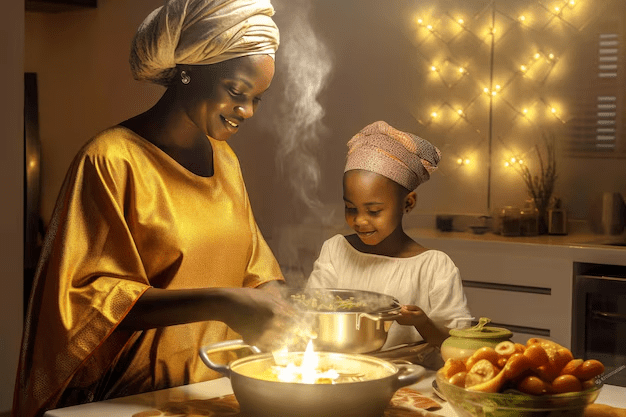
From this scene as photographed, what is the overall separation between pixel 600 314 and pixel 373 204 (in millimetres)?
→ 1202

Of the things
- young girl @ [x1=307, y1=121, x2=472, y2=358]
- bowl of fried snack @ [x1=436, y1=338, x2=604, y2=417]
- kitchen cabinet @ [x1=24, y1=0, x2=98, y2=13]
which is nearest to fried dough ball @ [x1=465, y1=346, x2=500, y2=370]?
bowl of fried snack @ [x1=436, y1=338, x2=604, y2=417]

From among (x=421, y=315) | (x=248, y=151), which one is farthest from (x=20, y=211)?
(x=421, y=315)

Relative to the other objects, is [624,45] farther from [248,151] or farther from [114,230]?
[114,230]

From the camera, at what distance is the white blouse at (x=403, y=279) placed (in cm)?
195

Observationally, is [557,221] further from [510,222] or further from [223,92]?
[223,92]

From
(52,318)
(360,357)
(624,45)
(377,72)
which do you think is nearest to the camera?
(360,357)

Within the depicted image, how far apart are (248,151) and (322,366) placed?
108 cm

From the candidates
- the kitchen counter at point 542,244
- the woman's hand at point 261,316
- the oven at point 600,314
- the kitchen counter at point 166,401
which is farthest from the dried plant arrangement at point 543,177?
the woman's hand at point 261,316

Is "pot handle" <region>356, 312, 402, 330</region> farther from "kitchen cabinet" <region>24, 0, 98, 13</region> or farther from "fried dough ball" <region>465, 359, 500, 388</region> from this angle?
"kitchen cabinet" <region>24, 0, 98, 13</region>

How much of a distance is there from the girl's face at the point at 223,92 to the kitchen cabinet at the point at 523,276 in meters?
1.48

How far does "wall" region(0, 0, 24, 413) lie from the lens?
2709 mm

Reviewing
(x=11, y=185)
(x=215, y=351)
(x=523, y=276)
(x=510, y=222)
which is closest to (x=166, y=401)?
(x=215, y=351)

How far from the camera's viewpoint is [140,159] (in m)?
1.58

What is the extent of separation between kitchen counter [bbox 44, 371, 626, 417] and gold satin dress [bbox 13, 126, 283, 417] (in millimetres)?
194
